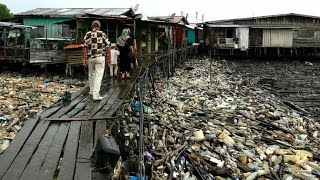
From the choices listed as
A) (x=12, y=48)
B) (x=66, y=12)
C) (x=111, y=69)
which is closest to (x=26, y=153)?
(x=111, y=69)

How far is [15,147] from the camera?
16.9 feet

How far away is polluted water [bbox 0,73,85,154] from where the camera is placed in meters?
9.31

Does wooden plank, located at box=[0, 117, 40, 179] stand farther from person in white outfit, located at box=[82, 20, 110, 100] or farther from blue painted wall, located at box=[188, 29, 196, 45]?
blue painted wall, located at box=[188, 29, 196, 45]

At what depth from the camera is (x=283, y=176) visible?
7.54 m

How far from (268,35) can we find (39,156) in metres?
35.4

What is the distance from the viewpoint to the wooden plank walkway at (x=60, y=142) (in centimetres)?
435

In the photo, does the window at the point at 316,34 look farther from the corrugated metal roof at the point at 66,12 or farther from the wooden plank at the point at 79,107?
the wooden plank at the point at 79,107

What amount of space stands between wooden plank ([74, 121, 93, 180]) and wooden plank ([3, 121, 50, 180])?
25.0 inches

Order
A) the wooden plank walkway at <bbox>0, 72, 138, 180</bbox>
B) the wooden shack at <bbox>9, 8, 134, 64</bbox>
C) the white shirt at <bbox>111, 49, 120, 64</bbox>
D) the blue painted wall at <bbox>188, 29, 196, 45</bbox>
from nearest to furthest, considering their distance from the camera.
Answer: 1. the wooden plank walkway at <bbox>0, 72, 138, 180</bbox>
2. the white shirt at <bbox>111, 49, 120, 64</bbox>
3. the wooden shack at <bbox>9, 8, 134, 64</bbox>
4. the blue painted wall at <bbox>188, 29, 196, 45</bbox>

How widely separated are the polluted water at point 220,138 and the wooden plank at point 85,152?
79cm

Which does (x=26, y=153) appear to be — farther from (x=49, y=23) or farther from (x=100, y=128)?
(x=49, y=23)

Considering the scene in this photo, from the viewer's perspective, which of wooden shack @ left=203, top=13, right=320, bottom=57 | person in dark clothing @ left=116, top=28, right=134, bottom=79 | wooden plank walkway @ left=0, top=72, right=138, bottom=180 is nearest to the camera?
wooden plank walkway @ left=0, top=72, right=138, bottom=180

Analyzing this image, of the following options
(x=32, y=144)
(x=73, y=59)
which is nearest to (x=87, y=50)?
(x=32, y=144)

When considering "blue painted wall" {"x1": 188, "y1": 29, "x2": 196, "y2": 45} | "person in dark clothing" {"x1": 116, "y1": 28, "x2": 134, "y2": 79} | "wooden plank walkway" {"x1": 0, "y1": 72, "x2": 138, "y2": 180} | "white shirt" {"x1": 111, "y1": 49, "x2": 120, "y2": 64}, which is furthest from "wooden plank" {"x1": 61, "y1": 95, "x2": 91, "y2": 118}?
"blue painted wall" {"x1": 188, "y1": 29, "x2": 196, "y2": 45}
